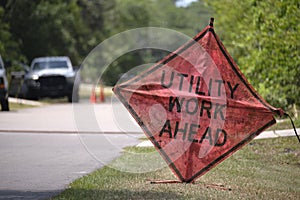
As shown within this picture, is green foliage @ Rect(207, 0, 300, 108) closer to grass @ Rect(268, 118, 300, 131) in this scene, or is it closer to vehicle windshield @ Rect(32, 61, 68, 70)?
grass @ Rect(268, 118, 300, 131)

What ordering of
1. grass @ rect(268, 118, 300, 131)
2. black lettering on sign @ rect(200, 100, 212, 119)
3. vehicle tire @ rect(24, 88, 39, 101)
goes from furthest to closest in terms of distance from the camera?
vehicle tire @ rect(24, 88, 39, 101) < grass @ rect(268, 118, 300, 131) < black lettering on sign @ rect(200, 100, 212, 119)

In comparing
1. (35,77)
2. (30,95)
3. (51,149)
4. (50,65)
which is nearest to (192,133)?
(51,149)

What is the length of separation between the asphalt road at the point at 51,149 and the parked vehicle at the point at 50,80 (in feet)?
32.8

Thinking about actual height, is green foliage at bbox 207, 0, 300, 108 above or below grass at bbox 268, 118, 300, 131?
above

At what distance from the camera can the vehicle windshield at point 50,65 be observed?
35.6m

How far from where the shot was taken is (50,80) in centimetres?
3459

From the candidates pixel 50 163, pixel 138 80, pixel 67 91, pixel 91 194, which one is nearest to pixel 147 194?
pixel 91 194

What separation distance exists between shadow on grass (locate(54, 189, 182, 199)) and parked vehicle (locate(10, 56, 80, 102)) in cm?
2493

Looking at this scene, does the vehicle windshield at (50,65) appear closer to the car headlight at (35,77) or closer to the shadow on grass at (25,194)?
the car headlight at (35,77)

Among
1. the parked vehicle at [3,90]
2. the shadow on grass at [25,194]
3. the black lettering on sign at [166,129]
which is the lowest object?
the parked vehicle at [3,90]

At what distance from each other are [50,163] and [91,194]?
3587mm

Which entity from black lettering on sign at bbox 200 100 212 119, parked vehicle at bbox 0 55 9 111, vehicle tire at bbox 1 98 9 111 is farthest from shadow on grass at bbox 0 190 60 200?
vehicle tire at bbox 1 98 9 111

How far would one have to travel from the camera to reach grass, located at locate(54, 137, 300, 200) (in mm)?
8906

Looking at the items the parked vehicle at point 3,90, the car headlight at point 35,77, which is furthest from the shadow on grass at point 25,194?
the car headlight at point 35,77
